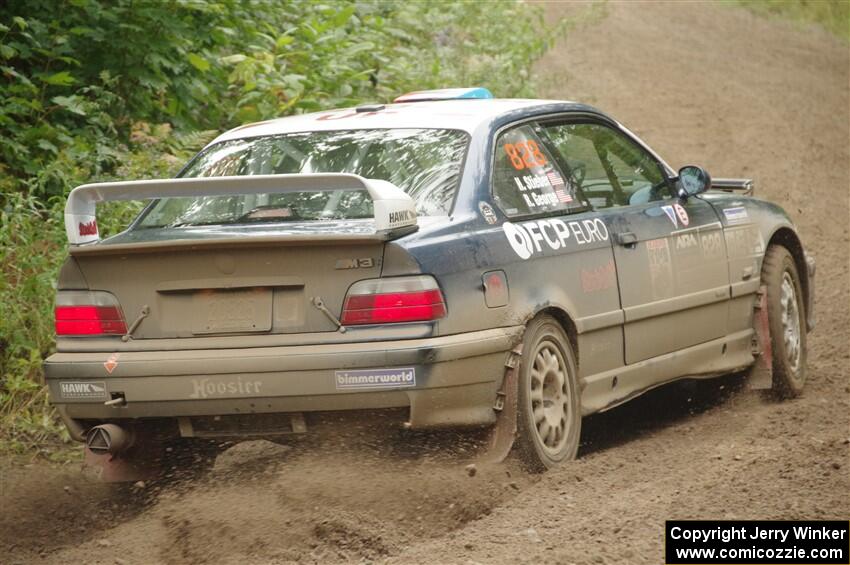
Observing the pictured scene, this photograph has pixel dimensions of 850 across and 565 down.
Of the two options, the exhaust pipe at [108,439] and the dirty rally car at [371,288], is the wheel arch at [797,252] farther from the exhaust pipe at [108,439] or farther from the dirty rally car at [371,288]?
the exhaust pipe at [108,439]

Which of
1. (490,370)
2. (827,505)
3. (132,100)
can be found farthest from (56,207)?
(827,505)

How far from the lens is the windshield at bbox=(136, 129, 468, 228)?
18.0 feet

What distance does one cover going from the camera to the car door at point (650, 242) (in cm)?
642

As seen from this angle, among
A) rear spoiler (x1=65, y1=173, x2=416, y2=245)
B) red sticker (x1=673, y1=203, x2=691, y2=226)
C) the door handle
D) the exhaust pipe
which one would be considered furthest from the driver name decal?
the exhaust pipe

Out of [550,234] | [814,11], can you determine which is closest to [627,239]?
[550,234]

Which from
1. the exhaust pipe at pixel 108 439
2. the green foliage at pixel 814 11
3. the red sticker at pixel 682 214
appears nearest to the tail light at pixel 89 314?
the exhaust pipe at pixel 108 439

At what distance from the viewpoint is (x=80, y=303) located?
5.35m

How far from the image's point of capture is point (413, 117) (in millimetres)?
6133

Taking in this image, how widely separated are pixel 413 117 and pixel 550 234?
33.3 inches

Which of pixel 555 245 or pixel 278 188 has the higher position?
pixel 278 188

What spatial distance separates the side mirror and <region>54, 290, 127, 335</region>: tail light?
3129 millimetres

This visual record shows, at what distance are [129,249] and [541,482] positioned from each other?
1.84 m

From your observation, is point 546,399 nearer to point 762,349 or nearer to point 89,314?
point 89,314

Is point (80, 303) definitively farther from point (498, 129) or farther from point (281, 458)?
point (498, 129)
